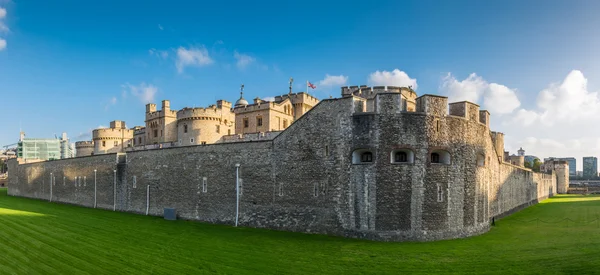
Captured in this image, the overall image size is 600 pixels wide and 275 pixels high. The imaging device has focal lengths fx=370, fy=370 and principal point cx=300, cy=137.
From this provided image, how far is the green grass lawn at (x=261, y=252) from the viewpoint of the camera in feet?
48.7

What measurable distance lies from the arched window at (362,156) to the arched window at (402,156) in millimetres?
1311

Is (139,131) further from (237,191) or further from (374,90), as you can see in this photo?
(374,90)

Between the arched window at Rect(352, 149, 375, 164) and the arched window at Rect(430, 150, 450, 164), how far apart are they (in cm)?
375

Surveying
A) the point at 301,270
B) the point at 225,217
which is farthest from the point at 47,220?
the point at 301,270

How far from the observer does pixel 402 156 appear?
856 inches

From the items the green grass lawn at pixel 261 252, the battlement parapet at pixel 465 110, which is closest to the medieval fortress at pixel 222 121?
the green grass lawn at pixel 261 252

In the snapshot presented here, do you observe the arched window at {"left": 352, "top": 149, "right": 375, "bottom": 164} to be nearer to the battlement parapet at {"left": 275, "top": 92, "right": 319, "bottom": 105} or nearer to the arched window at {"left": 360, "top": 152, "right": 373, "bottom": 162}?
the arched window at {"left": 360, "top": 152, "right": 373, "bottom": 162}

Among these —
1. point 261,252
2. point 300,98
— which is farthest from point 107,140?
point 261,252

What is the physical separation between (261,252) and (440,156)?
12234mm

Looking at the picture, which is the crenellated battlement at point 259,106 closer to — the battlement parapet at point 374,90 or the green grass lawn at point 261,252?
the battlement parapet at point 374,90

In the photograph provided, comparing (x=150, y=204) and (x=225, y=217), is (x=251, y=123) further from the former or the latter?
(x=225, y=217)

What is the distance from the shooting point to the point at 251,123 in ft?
149

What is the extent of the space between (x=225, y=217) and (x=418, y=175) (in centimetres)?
1397

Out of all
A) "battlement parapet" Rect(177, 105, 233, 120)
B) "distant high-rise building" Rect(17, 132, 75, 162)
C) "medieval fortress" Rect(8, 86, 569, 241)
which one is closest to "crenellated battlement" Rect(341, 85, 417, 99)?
"medieval fortress" Rect(8, 86, 569, 241)
